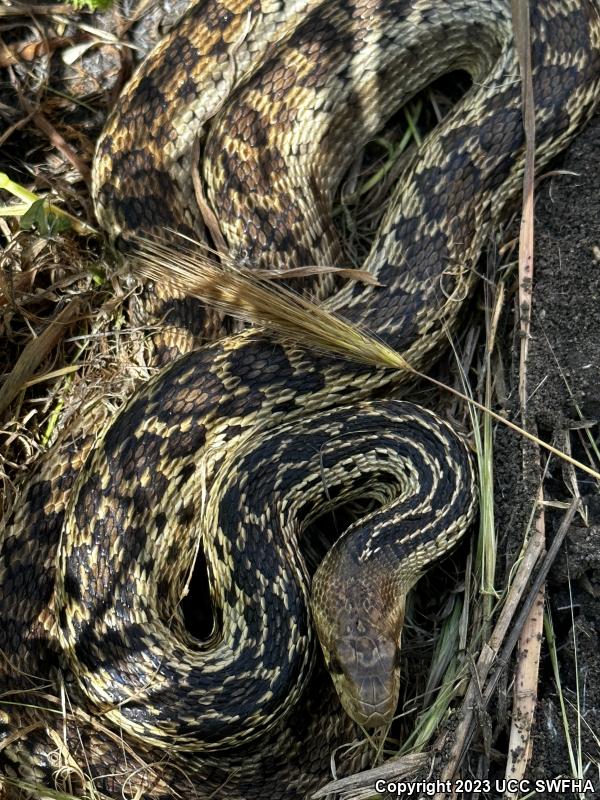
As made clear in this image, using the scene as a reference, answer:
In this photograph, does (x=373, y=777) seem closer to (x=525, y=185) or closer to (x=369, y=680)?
(x=369, y=680)

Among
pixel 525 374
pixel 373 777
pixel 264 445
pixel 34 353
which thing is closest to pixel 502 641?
pixel 373 777

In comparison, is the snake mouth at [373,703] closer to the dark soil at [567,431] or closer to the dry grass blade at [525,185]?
the dark soil at [567,431]

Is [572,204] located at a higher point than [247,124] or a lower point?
lower

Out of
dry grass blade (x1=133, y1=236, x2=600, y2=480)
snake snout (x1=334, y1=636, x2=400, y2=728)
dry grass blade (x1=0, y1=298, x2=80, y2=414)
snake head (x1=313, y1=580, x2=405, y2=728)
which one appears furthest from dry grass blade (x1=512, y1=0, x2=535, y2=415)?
dry grass blade (x1=0, y1=298, x2=80, y2=414)

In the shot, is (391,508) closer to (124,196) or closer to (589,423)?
(589,423)

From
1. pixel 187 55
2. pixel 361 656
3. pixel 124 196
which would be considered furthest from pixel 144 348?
pixel 361 656

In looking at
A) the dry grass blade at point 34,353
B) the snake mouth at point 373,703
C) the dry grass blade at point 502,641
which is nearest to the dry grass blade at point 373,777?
the dry grass blade at point 502,641
